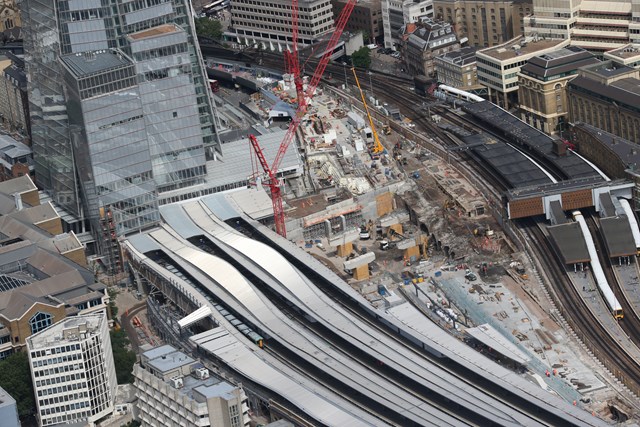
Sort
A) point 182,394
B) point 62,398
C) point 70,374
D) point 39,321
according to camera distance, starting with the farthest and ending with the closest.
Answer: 1. point 39,321
2. point 62,398
3. point 70,374
4. point 182,394

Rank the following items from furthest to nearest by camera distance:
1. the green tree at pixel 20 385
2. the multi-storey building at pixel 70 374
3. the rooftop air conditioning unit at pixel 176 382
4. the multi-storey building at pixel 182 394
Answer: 1. the green tree at pixel 20 385
2. the multi-storey building at pixel 70 374
3. the rooftop air conditioning unit at pixel 176 382
4. the multi-storey building at pixel 182 394

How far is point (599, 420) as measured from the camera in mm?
173875

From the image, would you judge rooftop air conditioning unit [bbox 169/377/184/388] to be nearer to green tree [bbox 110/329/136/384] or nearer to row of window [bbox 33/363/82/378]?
row of window [bbox 33/363/82/378]

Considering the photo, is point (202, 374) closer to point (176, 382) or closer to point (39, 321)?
point (176, 382)

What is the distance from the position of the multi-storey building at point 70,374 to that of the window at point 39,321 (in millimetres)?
6707

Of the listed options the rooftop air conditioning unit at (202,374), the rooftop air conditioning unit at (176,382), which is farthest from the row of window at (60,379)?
the rooftop air conditioning unit at (202,374)

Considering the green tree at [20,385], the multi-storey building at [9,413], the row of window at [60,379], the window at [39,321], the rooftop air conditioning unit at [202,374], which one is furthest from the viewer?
the window at [39,321]

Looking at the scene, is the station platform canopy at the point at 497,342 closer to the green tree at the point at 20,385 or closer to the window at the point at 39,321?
the window at the point at 39,321

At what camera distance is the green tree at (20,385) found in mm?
190000

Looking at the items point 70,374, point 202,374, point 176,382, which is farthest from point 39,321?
point 202,374

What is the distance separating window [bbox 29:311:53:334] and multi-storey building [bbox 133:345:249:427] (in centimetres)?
1471

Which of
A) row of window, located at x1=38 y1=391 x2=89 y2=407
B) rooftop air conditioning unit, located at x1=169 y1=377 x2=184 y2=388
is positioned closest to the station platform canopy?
rooftop air conditioning unit, located at x1=169 y1=377 x2=184 y2=388

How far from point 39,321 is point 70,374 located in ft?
37.3

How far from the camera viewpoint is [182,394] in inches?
6973
